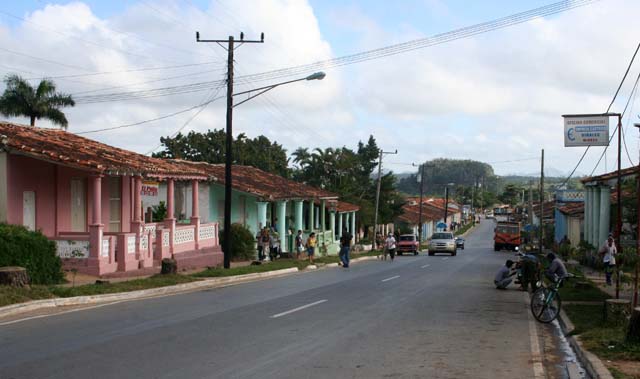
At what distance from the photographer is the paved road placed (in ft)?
29.6

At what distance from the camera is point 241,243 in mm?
33000

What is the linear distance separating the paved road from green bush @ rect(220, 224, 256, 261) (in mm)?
14174

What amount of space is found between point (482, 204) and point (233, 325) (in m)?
174

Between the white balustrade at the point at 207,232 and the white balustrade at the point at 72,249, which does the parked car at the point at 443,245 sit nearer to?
the white balustrade at the point at 207,232

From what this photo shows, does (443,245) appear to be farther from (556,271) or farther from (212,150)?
(556,271)

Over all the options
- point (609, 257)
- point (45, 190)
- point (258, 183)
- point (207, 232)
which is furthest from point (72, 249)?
point (258, 183)

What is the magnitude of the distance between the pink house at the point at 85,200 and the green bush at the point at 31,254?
80.2 inches

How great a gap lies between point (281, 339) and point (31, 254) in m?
9.11

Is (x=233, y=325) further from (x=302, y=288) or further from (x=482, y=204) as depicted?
(x=482, y=204)

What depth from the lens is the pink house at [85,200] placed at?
20.2 meters

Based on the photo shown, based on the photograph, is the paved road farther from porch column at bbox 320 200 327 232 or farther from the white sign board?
porch column at bbox 320 200 327 232

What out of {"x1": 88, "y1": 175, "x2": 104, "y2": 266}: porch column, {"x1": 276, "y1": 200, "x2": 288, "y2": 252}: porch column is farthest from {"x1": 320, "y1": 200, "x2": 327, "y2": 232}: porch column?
{"x1": 88, "y1": 175, "x2": 104, "y2": 266}: porch column

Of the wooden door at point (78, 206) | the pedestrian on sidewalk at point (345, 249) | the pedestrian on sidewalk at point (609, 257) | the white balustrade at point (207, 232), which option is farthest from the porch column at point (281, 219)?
the pedestrian on sidewalk at point (609, 257)

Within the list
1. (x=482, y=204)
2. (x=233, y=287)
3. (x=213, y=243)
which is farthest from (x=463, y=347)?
(x=482, y=204)
